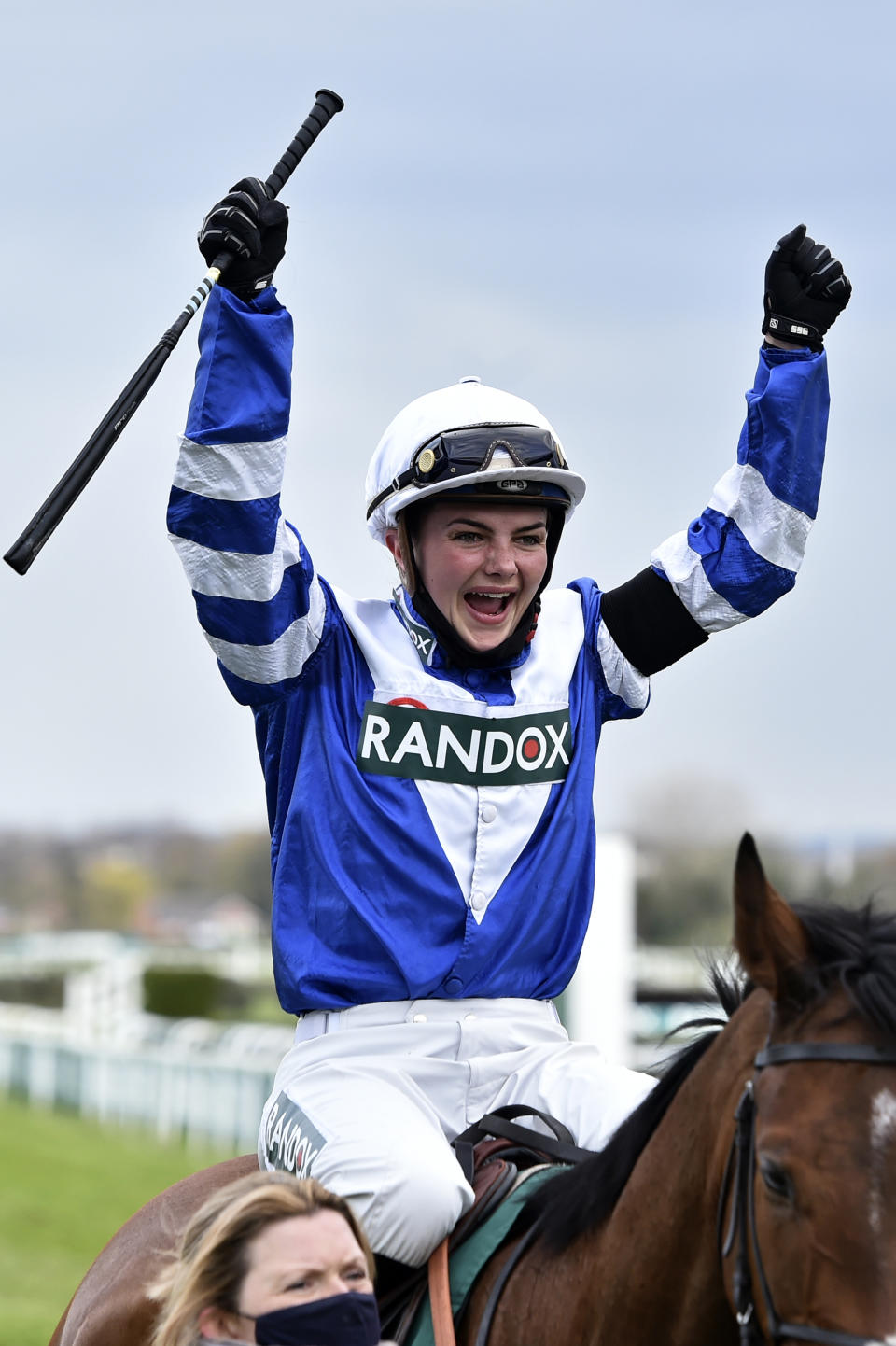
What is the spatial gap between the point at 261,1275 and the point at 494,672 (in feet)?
4.70

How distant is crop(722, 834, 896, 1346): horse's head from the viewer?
208 cm

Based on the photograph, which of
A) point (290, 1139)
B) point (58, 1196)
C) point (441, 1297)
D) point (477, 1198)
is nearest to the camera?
point (441, 1297)

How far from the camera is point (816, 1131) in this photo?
2.14 metres

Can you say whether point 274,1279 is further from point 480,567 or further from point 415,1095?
point 480,567

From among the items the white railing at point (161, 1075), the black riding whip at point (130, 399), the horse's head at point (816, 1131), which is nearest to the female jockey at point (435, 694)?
the black riding whip at point (130, 399)

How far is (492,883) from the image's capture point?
3264mm

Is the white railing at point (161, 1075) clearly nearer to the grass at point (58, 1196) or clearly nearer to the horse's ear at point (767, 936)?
the grass at point (58, 1196)

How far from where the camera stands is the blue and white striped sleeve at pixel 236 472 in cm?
304

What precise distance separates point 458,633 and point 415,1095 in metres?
0.84

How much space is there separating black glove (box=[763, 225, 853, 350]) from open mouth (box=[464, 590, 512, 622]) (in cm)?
74

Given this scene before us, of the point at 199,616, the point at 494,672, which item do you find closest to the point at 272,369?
the point at 199,616

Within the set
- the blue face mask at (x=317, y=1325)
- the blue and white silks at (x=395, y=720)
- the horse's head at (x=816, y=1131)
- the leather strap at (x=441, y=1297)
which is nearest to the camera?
the horse's head at (x=816, y=1131)

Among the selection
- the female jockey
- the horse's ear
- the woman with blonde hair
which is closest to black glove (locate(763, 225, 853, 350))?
the female jockey

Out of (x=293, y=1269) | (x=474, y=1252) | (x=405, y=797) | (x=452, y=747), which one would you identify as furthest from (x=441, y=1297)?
(x=452, y=747)
